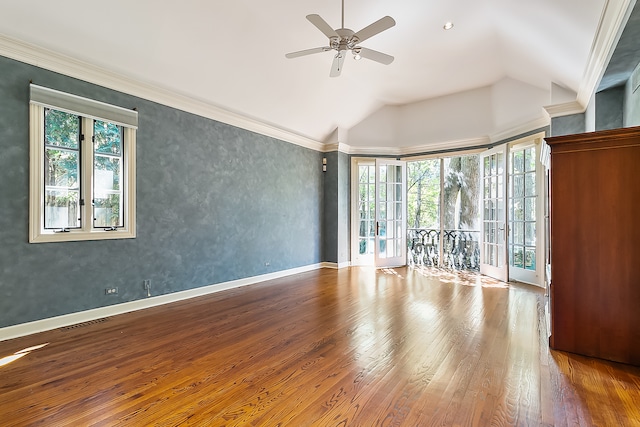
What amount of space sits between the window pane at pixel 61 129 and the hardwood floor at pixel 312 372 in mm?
1997

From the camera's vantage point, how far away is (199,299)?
14.4 feet

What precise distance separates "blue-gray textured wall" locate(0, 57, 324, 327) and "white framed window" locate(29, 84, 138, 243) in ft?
0.29

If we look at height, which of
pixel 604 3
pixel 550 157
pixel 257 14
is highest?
pixel 257 14

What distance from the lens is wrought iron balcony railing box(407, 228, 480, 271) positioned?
7.29 meters

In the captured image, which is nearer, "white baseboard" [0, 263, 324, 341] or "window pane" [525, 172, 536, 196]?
"white baseboard" [0, 263, 324, 341]

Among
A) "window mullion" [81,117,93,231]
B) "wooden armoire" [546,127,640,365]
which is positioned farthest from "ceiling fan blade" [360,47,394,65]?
"window mullion" [81,117,93,231]

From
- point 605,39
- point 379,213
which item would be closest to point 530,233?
point 379,213

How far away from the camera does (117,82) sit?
3656 mm

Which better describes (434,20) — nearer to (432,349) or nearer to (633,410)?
(432,349)

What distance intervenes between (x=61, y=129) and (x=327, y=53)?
361 cm

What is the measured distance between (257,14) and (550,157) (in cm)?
361

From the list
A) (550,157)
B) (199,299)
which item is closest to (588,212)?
(550,157)

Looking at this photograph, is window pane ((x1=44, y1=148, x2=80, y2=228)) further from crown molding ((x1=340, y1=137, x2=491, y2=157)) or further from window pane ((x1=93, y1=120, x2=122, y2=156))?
crown molding ((x1=340, y1=137, x2=491, y2=157))

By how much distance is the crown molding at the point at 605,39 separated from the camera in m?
2.48
